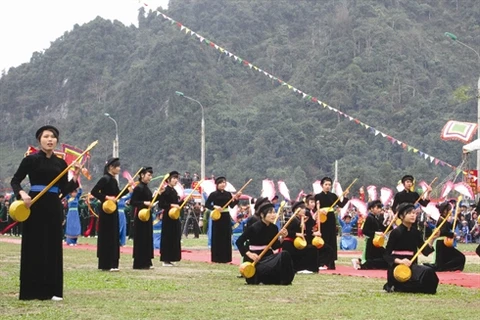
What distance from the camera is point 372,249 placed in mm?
19547

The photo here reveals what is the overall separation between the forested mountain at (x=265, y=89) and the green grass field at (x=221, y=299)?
52980 millimetres

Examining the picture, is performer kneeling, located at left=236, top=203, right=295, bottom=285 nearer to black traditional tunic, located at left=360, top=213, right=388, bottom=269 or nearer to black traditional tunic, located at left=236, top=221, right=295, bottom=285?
black traditional tunic, located at left=236, top=221, right=295, bottom=285

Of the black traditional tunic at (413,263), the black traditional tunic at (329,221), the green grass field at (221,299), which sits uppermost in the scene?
the black traditional tunic at (329,221)

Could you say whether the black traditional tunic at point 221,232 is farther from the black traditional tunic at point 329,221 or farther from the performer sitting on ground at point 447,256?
the performer sitting on ground at point 447,256

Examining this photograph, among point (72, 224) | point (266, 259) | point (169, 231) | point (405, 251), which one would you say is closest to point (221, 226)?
point (169, 231)

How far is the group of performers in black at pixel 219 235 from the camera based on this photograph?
1186 cm

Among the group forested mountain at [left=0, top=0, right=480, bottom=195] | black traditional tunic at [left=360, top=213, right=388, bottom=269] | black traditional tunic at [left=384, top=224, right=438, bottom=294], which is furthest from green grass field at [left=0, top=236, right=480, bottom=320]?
forested mountain at [left=0, top=0, right=480, bottom=195]

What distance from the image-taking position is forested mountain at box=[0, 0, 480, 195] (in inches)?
3095

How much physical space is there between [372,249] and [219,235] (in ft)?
11.0

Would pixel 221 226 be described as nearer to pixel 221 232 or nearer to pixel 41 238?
pixel 221 232

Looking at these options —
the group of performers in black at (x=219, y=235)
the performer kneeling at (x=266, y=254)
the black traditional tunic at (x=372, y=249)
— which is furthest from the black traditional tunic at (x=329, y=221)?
the performer kneeling at (x=266, y=254)

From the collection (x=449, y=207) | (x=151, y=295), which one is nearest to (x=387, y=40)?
(x=449, y=207)

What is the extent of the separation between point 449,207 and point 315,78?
7220cm

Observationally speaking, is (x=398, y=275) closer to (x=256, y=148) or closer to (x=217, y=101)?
(x=256, y=148)
